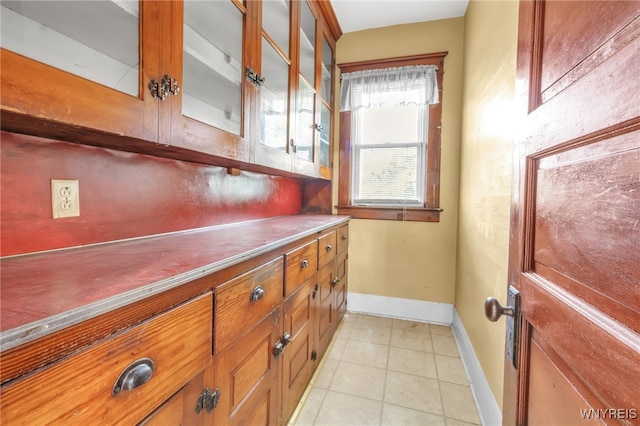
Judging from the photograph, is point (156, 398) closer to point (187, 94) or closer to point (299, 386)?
point (187, 94)

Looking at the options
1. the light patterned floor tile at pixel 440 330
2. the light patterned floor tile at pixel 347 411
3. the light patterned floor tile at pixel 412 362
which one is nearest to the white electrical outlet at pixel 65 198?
the light patterned floor tile at pixel 347 411

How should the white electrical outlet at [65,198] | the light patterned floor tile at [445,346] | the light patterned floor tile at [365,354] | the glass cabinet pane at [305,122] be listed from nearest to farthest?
the white electrical outlet at [65,198], the glass cabinet pane at [305,122], the light patterned floor tile at [365,354], the light patterned floor tile at [445,346]

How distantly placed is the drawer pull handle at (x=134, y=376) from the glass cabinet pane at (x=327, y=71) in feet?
7.50

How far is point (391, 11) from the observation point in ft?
7.48

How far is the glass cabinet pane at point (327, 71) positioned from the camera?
7.80 ft

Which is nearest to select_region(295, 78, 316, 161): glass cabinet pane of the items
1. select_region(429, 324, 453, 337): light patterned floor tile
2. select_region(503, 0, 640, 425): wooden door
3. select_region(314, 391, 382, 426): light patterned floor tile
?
select_region(503, 0, 640, 425): wooden door

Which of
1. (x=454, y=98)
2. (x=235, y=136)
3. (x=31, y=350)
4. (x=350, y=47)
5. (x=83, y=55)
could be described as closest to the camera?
(x=31, y=350)

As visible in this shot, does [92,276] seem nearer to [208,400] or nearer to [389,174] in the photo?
[208,400]

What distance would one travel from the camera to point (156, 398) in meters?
0.57

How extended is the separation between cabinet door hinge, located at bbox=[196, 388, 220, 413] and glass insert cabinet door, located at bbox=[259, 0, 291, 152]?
1.06m

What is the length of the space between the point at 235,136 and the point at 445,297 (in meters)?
2.28

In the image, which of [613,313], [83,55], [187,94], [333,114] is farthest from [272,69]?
[613,313]

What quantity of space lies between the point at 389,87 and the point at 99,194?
2.34 metres

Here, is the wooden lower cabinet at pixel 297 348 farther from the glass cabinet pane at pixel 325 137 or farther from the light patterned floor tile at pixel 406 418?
the glass cabinet pane at pixel 325 137
